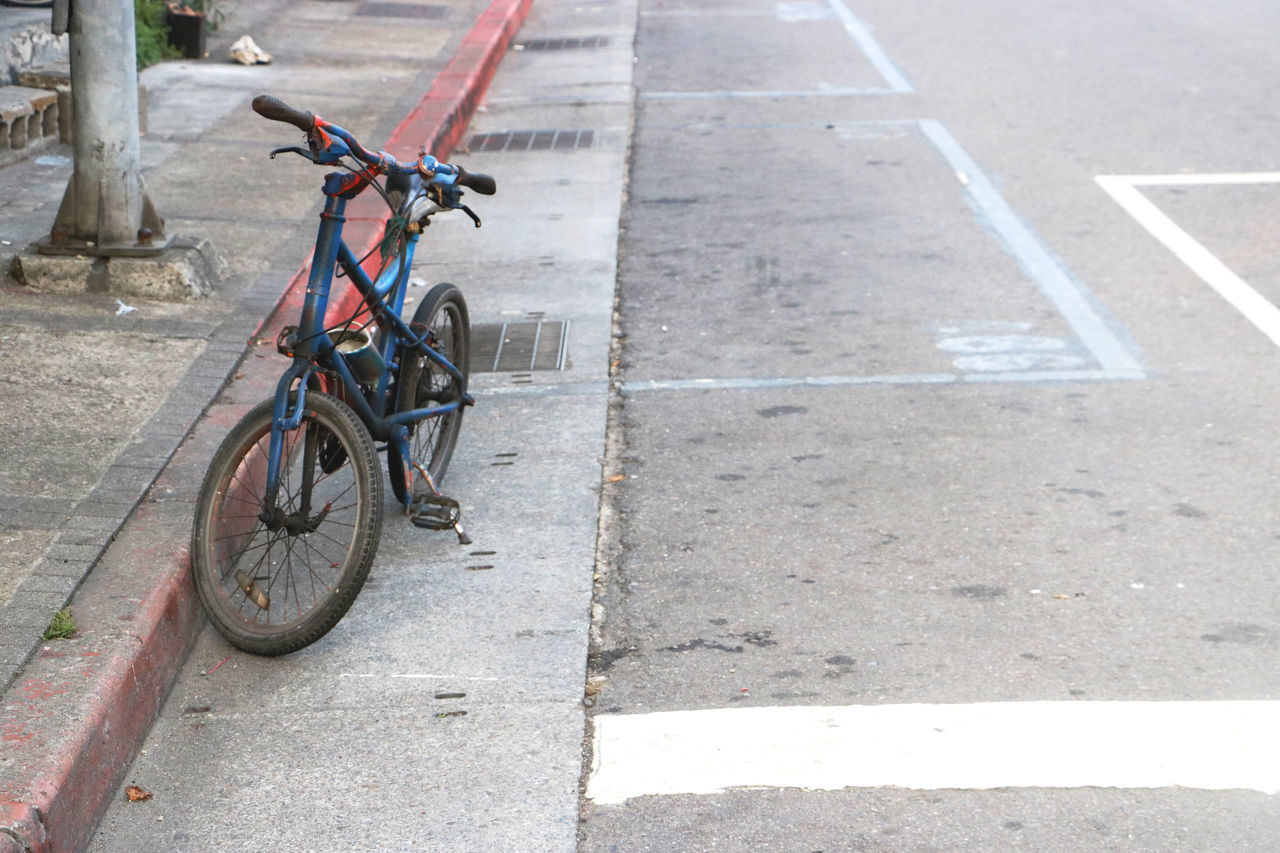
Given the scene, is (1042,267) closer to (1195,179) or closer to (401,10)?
(1195,179)

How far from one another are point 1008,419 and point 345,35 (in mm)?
9986

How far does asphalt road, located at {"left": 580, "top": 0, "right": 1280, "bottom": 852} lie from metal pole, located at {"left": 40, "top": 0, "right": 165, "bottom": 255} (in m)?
2.30

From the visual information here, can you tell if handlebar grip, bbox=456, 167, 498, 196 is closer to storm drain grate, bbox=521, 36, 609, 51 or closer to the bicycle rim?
the bicycle rim

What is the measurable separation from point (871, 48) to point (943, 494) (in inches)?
404

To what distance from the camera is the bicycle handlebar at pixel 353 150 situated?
3.84 metres

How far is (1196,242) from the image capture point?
795 centimetres

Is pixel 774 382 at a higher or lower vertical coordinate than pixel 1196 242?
lower

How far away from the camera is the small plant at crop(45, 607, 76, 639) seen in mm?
3705

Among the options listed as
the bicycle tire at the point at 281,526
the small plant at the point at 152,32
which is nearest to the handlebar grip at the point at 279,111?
the bicycle tire at the point at 281,526

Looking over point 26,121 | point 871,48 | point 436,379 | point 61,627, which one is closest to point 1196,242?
point 436,379

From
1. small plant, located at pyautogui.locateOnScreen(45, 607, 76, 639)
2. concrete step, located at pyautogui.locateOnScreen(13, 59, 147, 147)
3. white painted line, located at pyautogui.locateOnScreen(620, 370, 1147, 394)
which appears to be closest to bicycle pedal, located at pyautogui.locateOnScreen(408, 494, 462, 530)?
small plant, located at pyautogui.locateOnScreen(45, 607, 76, 639)

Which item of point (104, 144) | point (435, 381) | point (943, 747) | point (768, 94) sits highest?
point (104, 144)

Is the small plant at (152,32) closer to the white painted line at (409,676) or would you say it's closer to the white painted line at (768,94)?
the white painted line at (768,94)

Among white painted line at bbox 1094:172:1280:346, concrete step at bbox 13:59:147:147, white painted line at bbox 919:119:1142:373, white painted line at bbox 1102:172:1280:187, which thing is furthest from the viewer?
white painted line at bbox 1102:172:1280:187
